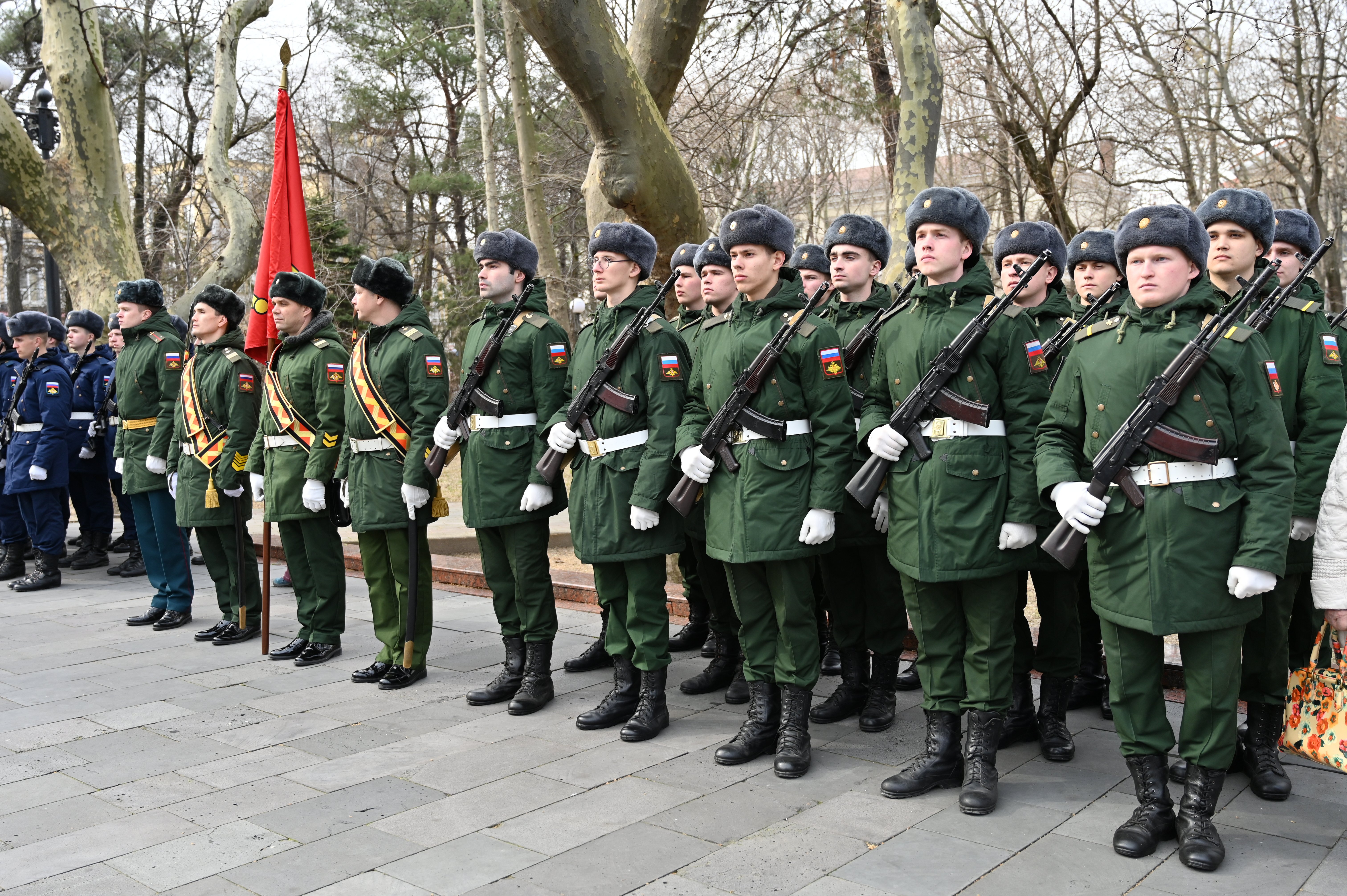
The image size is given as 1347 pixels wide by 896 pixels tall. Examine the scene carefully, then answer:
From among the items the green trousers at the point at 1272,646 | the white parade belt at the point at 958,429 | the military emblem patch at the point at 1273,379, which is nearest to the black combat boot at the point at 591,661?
the white parade belt at the point at 958,429

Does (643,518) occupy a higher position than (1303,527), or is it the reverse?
(643,518)

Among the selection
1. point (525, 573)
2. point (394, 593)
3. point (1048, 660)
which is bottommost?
point (1048, 660)

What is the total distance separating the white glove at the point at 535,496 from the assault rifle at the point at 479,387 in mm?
452

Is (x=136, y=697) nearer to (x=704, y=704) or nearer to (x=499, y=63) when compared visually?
(x=704, y=704)

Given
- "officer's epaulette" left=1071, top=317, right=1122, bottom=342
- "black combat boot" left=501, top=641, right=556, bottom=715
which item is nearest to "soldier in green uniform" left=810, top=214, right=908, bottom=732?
"officer's epaulette" left=1071, top=317, right=1122, bottom=342

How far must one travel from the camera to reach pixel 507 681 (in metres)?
6.00

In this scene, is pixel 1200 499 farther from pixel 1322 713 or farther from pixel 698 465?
pixel 698 465

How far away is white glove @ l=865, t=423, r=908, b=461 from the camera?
4.44 metres

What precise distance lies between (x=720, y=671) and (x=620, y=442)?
5.01 feet

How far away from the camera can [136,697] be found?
6.20 metres

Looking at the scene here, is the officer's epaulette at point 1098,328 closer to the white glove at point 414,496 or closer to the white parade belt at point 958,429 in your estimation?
the white parade belt at point 958,429

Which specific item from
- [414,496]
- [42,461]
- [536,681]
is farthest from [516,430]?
[42,461]

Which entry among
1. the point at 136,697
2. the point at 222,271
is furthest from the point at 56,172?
the point at 136,697

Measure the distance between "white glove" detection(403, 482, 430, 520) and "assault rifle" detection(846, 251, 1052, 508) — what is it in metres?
2.45
